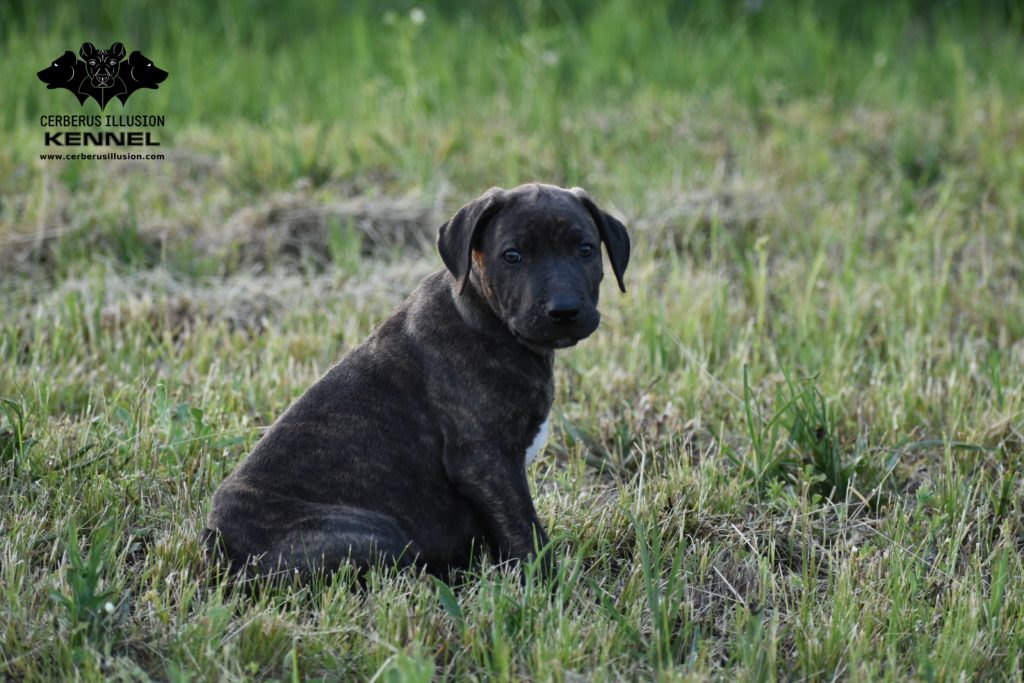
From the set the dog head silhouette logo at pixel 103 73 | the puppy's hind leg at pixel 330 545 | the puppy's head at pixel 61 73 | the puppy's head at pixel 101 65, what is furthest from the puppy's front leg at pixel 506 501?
the puppy's head at pixel 61 73

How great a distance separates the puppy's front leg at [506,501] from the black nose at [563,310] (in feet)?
1.84

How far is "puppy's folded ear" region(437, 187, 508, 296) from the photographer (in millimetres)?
4402

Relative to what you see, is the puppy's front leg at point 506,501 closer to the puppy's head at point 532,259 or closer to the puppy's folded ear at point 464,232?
the puppy's head at point 532,259

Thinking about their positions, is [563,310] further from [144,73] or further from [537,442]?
[144,73]

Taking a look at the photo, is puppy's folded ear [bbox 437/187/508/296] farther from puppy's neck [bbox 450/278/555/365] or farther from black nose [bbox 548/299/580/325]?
black nose [bbox 548/299/580/325]

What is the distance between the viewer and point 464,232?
4.43 metres

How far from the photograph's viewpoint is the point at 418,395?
14.7ft

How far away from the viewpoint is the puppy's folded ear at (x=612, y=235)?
4629mm

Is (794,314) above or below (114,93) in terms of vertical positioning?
below

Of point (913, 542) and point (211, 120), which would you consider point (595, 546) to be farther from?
point (211, 120)

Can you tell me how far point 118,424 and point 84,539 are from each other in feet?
3.21

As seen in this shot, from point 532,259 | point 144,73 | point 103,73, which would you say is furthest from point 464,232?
point 144,73

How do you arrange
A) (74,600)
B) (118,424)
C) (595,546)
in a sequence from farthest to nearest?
(118,424) < (595,546) < (74,600)

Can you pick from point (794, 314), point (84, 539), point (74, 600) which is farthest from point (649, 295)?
point (74, 600)
